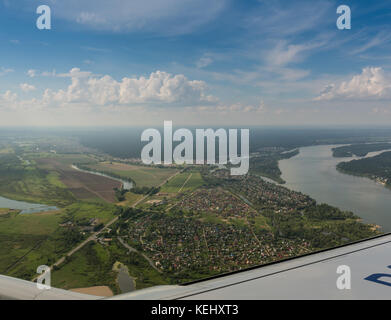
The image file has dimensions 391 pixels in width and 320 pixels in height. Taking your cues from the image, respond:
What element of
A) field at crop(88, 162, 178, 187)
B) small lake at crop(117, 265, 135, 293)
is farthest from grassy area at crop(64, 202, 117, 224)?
field at crop(88, 162, 178, 187)

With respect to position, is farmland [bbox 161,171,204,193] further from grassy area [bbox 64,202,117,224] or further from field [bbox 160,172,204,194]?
grassy area [bbox 64,202,117,224]

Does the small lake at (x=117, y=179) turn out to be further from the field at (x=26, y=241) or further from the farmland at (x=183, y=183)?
the field at (x=26, y=241)

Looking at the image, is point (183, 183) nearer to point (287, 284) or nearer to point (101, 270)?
point (101, 270)

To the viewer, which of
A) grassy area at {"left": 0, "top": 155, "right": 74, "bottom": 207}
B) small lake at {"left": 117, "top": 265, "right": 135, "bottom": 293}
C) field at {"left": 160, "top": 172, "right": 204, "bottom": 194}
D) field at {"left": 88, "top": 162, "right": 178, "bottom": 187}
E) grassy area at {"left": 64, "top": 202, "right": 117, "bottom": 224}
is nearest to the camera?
small lake at {"left": 117, "top": 265, "right": 135, "bottom": 293}

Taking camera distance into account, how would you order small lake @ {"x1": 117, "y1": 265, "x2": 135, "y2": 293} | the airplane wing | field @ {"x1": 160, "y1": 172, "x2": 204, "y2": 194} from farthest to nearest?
1. field @ {"x1": 160, "y1": 172, "x2": 204, "y2": 194}
2. small lake @ {"x1": 117, "y1": 265, "x2": 135, "y2": 293}
3. the airplane wing

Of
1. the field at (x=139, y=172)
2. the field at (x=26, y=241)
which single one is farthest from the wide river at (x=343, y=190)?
the field at (x=26, y=241)

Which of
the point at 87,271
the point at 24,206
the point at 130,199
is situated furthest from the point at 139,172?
the point at 87,271
